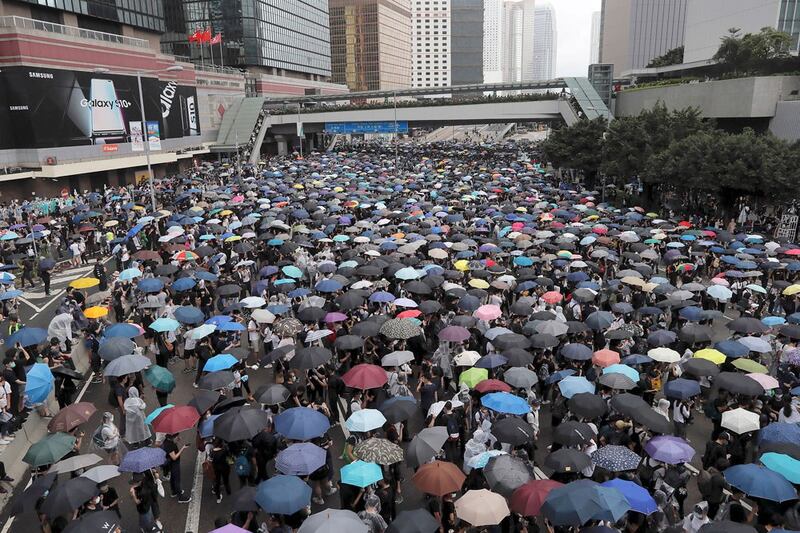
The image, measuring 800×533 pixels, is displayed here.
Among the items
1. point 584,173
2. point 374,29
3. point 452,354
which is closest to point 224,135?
point 584,173

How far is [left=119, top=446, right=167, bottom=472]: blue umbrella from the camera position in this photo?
7602mm

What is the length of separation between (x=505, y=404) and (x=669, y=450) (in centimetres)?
224

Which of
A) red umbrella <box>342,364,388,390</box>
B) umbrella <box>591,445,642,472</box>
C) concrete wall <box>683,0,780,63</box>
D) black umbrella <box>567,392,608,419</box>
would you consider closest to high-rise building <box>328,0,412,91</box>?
concrete wall <box>683,0,780,63</box>

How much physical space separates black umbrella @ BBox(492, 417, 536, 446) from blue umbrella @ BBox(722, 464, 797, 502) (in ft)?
8.04

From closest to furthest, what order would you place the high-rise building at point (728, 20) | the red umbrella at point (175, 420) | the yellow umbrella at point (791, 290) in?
the red umbrella at point (175, 420), the yellow umbrella at point (791, 290), the high-rise building at point (728, 20)

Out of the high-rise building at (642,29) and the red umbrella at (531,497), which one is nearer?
the red umbrella at (531,497)

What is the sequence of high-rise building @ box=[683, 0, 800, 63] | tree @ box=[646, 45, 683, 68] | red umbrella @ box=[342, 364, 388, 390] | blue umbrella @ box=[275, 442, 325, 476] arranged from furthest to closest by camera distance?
1. tree @ box=[646, 45, 683, 68]
2. high-rise building @ box=[683, 0, 800, 63]
3. red umbrella @ box=[342, 364, 388, 390]
4. blue umbrella @ box=[275, 442, 325, 476]

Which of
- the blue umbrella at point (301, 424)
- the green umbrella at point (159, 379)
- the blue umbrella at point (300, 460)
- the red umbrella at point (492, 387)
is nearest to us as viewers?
the blue umbrella at point (300, 460)

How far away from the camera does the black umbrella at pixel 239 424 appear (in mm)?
8125

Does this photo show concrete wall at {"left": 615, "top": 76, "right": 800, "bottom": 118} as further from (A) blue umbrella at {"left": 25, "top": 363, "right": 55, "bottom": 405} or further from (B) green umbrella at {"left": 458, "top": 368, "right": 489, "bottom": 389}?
(A) blue umbrella at {"left": 25, "top": 363, "right": 55, "bottom": 405}

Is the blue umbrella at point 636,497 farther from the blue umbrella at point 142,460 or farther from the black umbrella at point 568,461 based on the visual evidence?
the blue umbrella at point 142,460

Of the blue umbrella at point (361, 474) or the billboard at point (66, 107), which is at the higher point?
the billboard at point (66, 107)

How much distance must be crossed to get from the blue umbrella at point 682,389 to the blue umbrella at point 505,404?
2.68 m

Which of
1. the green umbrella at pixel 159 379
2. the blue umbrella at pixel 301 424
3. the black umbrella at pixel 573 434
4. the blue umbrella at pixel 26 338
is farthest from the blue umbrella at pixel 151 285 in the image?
the black umbrella at pixel 573 434
